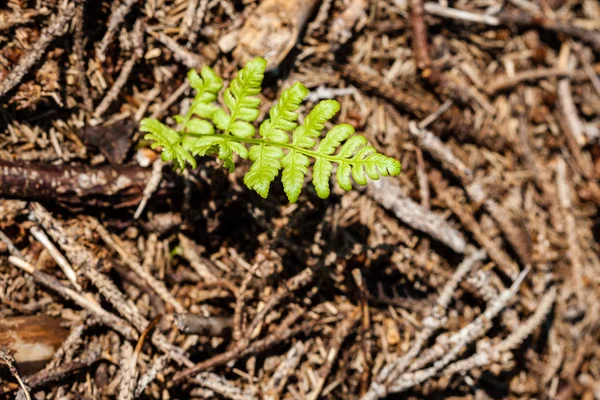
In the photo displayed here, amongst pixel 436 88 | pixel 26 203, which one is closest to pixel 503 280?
pixel 436 88

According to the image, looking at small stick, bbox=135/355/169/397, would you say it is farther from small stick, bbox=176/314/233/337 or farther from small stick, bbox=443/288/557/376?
small stick, bbox=443/288/557/376

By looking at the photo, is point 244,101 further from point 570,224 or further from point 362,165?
point 570,224

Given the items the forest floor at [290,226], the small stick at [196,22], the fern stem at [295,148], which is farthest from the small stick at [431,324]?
the small stick at [196,22]

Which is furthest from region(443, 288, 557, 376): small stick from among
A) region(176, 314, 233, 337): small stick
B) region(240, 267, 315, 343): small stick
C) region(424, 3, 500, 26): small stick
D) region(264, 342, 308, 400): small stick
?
region(424, 3, 500, 26): small stick

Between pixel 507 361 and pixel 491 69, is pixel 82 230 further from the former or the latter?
pixel 491 69

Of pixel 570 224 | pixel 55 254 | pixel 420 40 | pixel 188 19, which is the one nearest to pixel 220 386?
pixel 55 254

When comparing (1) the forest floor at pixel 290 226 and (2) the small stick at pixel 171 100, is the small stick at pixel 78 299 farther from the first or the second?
(2) the small stick at pixel 171 100

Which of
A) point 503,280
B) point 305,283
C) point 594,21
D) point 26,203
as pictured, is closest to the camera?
point 26,203

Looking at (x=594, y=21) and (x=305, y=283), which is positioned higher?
(x=594, y=21)
